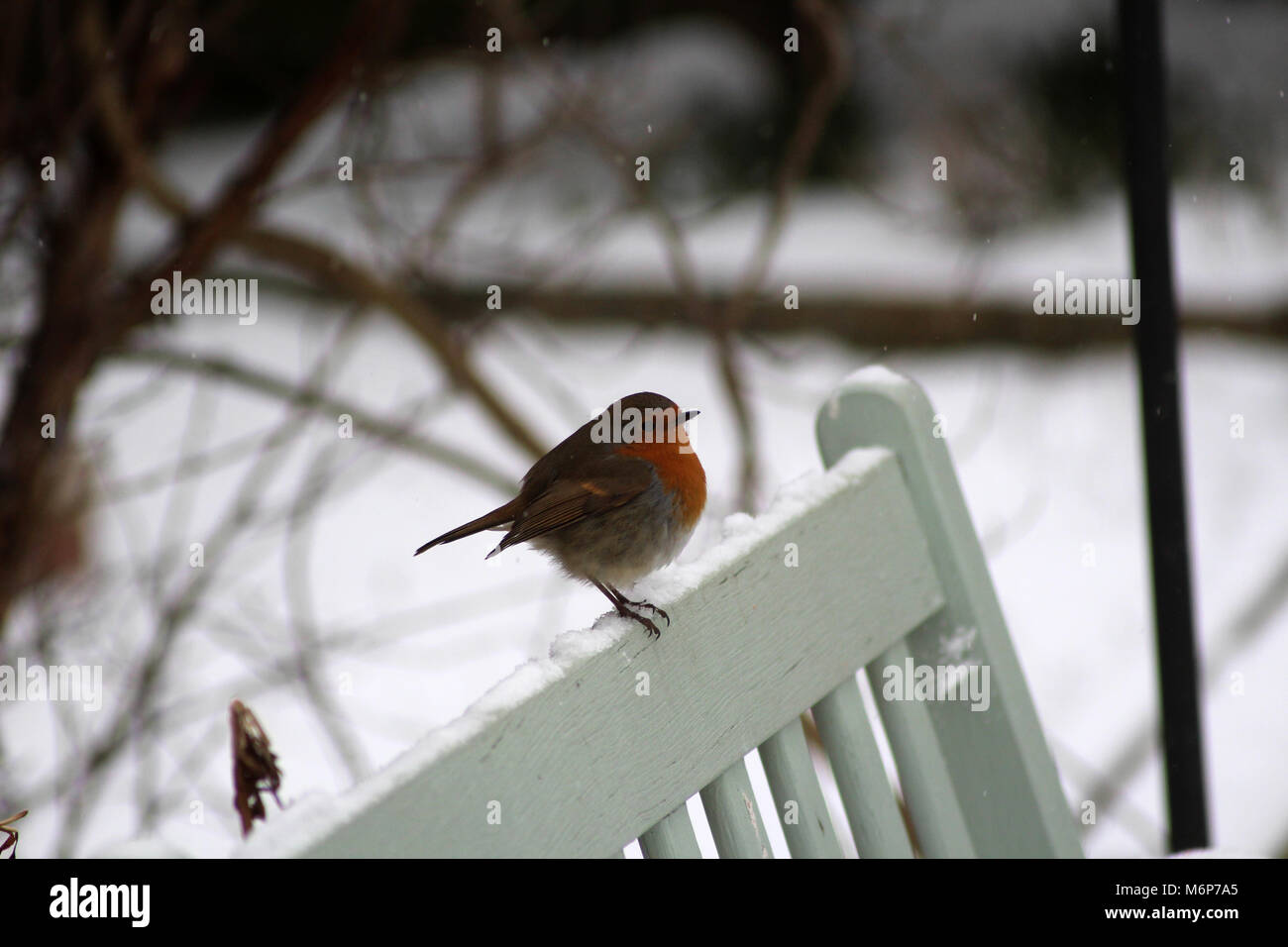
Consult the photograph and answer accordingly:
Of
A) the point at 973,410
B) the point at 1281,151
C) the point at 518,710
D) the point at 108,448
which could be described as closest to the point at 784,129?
the point at 973,410

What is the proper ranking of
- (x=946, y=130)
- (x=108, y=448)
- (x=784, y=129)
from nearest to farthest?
1. (x=108, y=448)
2. (x=946, y=130)
3. (x=784, y=129)

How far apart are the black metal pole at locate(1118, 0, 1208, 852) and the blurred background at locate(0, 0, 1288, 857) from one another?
341mm

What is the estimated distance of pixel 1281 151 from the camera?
11.1ft

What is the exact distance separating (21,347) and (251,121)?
1839 mm

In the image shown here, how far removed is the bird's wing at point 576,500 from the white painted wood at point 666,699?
0.97 feet

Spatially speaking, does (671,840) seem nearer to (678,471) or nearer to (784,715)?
(784,715)

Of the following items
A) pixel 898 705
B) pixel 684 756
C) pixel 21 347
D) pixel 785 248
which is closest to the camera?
pixel 684 756

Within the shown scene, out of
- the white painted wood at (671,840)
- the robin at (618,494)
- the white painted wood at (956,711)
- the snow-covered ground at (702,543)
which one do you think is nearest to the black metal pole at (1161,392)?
the white painted wood at (956,711)

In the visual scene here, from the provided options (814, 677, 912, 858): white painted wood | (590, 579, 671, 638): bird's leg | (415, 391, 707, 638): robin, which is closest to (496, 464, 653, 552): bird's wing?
(415, 391, 707, 638): robin

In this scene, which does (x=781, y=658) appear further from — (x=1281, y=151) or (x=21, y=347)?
(x=1281, y=151)

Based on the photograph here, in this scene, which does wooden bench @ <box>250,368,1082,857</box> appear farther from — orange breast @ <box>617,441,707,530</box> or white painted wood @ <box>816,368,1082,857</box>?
orange breast @ <box>617,441,707,530</box>

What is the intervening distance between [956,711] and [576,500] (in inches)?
15.8
